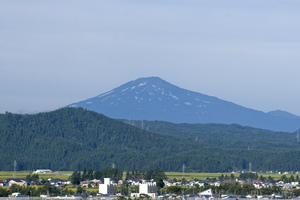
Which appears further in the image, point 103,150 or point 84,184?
point 103,150

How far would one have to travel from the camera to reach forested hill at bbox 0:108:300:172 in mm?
151750

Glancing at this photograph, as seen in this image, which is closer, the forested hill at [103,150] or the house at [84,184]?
the house at [84,184]

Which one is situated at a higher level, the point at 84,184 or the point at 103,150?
the point at 103,150

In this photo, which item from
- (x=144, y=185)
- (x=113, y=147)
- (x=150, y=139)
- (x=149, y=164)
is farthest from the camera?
(x=150, y=139)

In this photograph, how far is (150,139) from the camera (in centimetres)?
18712

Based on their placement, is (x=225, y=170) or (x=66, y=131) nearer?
(x=225, y=170)

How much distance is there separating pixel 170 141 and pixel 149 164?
34971mm

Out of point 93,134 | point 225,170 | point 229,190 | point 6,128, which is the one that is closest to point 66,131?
point 93,134

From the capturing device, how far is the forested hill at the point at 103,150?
5974 inches

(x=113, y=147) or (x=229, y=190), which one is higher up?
(x=113, y=147)

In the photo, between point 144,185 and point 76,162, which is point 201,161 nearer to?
point 76,162

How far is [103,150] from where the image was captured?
561ft

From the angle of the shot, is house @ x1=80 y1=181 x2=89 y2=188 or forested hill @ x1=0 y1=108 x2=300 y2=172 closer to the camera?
house @ x1=80 y1=181 x2=89 y2=188

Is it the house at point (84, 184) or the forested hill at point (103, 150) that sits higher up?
the forested hill at point (103, 150)
